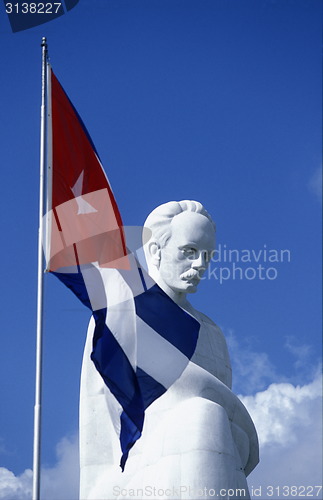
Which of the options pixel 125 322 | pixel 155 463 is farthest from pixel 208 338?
pixel 155 463

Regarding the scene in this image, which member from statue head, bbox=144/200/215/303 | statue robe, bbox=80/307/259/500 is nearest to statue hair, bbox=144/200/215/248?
statue head, bbox=144/200/215/303

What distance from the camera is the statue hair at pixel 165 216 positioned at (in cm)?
1598

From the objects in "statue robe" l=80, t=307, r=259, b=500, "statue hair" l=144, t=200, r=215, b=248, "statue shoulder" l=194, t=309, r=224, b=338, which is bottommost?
"statue robe" l=80, t=307, r=259, b=500

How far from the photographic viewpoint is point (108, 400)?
1483cm

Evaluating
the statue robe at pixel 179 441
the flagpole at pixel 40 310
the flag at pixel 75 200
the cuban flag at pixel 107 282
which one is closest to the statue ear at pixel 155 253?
the cuban flag at pixel 107 282

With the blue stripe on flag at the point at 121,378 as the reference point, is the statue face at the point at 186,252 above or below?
above

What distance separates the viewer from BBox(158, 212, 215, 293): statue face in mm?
15773

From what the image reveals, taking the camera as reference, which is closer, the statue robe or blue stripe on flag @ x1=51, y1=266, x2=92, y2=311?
the statue robe

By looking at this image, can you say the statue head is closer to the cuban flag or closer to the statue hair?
the statue hair

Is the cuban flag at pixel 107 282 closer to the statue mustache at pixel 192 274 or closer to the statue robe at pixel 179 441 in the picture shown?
the statue robe at pixel 179 441

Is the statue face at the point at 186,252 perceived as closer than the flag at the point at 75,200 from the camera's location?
No

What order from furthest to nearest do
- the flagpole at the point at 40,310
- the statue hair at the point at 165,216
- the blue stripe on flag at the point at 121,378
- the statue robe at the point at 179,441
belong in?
the statue hair at the point at 165,216 < the blue stripe on flag at the point at 121,378 < the statue robe at the point at 179,441 < the flagpole at the point at 40,310

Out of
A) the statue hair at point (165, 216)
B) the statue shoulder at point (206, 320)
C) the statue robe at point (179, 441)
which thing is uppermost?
the statue hair at point (165, 216)

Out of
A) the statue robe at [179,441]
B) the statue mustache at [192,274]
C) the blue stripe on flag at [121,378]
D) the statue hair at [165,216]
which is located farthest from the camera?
the statue hair at [165,216]
